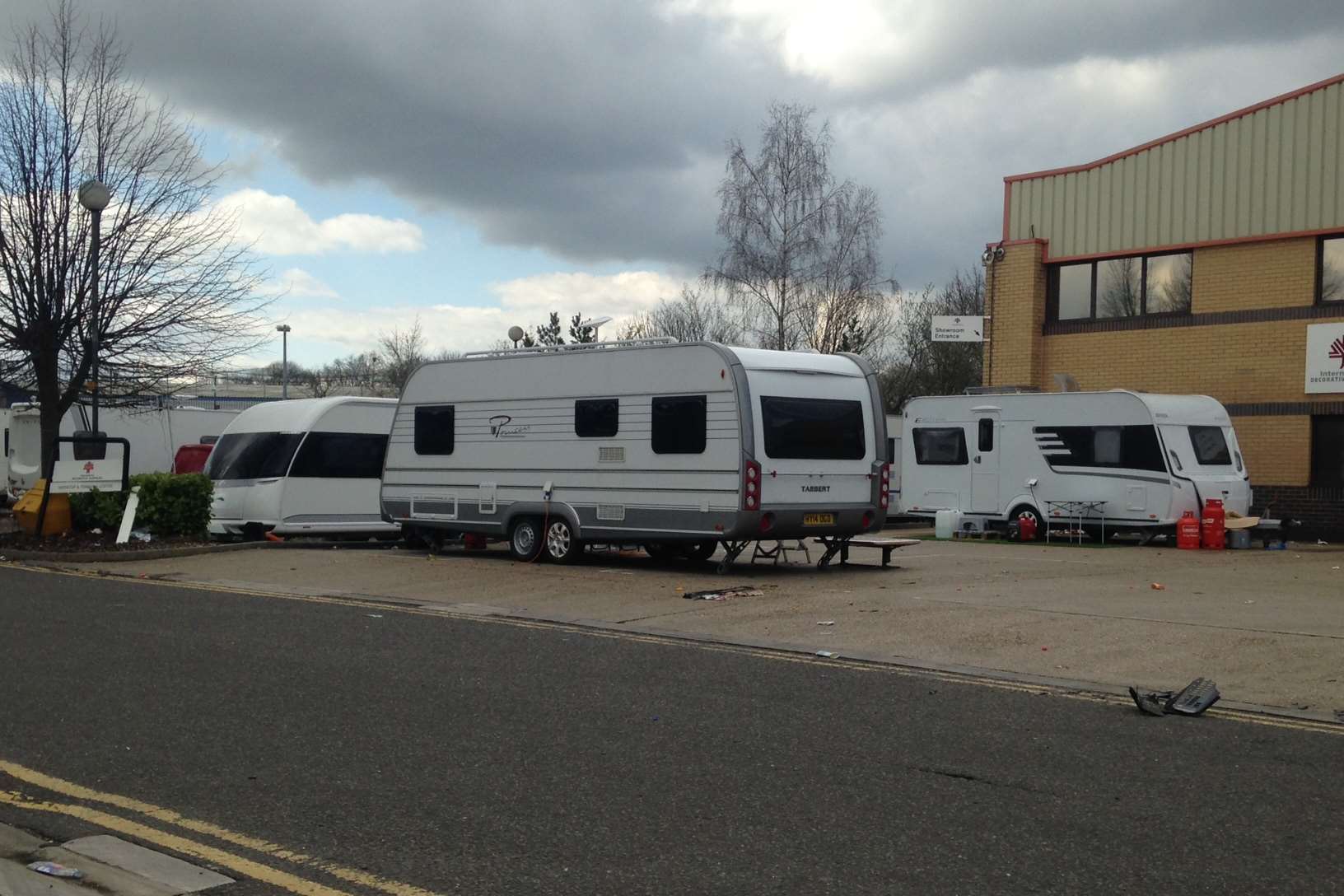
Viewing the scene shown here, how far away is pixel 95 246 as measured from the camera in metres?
19.5

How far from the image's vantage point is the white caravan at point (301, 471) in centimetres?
2114

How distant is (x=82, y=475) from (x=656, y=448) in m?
9.09

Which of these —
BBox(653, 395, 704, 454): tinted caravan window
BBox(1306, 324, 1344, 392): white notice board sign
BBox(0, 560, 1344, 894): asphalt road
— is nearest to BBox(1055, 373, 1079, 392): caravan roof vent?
BBox(1306, 324, 1344, 392): white notice board sign

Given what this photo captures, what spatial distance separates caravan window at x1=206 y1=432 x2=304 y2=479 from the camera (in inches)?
831

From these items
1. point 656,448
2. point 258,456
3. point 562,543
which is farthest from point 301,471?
point 656,448

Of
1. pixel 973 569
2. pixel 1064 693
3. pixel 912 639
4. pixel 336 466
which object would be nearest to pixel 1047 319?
pixel 973 569

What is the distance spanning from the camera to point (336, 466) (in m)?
21.7

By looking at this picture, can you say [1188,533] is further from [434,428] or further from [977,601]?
[434,428]

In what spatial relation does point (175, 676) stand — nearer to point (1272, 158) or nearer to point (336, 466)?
point (336, 466)

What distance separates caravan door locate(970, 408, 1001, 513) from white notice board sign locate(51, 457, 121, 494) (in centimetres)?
1449

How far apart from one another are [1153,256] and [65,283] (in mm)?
19794

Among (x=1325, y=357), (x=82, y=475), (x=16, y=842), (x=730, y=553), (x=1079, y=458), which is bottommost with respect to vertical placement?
(x=16, y=842)

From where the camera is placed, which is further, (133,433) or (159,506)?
(133,433)

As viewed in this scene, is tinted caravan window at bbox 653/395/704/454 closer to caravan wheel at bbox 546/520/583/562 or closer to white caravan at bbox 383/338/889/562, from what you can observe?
white caravan at bbox 383/338/889/562
